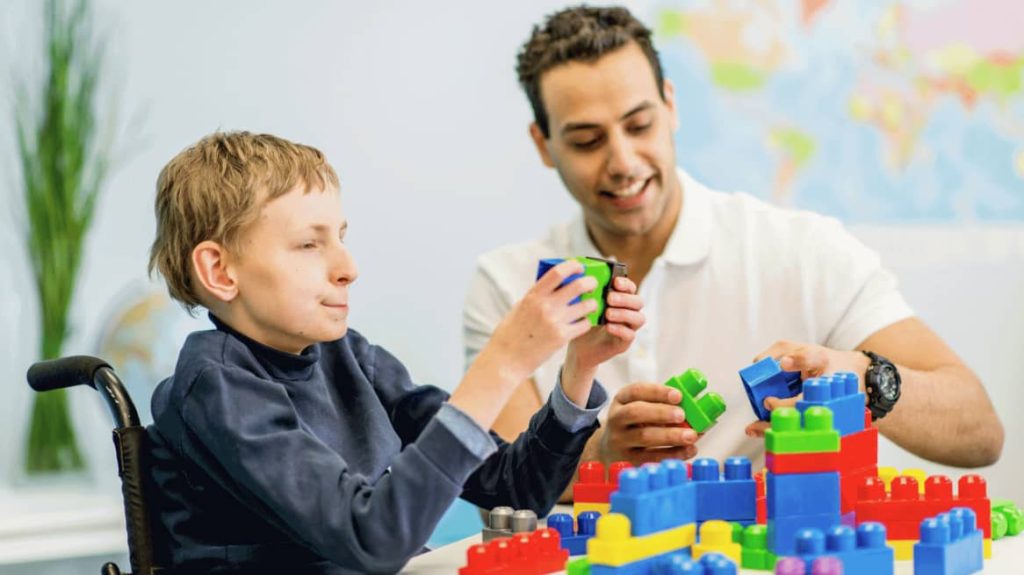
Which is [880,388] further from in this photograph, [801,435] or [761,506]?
[801,435]

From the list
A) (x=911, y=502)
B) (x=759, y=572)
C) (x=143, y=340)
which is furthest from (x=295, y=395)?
(x=143, y=340)

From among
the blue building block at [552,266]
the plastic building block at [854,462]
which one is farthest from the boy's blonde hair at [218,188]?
the plastic building block at [854,462]

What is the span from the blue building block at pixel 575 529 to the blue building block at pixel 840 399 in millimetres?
233

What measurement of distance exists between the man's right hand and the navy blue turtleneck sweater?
0.25 ft

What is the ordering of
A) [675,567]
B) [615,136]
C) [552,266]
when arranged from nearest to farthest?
[675,567], [552,266], [615,136]

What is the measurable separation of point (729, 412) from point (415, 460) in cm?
110

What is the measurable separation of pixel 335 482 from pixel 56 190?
157 centimetres

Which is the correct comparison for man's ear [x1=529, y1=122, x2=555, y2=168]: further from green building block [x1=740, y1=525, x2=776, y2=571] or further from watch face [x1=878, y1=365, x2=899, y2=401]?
green building block [x1=740, y1=525, x2=776, y2=571]

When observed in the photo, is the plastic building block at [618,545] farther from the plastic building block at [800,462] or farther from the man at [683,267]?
the man at [683,267]

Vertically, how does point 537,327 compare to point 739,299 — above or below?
below

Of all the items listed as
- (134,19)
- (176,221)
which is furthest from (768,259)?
(134,19)

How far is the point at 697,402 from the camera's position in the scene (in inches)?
54.3

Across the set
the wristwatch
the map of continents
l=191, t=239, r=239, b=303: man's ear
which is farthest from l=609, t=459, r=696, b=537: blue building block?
the map of continents

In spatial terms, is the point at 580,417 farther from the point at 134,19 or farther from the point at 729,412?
the point at 134,19
